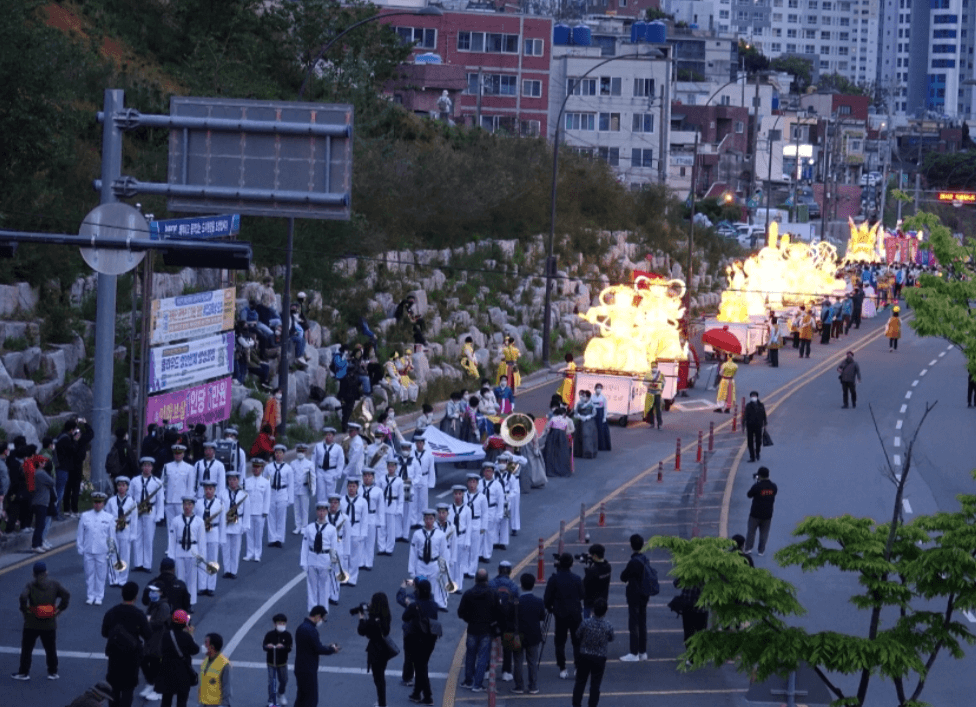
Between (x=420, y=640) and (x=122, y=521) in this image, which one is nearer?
(x=420, y=640)

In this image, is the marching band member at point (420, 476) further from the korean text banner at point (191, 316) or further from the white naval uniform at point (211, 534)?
the korean text banner at point (191, 316)

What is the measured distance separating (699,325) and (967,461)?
68.3 ft

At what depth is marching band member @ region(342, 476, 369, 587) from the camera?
846 inches

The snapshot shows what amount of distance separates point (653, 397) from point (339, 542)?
54.9ft

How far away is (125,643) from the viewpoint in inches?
613

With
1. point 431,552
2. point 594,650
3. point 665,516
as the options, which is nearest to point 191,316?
point 665,516

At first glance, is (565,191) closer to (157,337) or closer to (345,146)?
(157,337)

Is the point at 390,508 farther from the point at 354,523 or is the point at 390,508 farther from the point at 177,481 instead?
the point at 177,481

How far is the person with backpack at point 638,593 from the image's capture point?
1886cm

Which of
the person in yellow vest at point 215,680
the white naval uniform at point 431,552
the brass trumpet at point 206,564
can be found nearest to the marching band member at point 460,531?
the white naval uniform at point 431,552

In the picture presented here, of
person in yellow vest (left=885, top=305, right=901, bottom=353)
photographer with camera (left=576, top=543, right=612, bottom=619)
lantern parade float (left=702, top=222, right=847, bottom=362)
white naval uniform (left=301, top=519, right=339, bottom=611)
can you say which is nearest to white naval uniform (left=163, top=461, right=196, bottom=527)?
white naval uniform (left=301, top=519, right=339, bottom=611)

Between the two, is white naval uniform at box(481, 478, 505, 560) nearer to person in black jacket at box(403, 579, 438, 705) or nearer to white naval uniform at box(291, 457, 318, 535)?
white naval uniform at box(291, 457, 318, 535)

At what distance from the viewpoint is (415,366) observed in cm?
3741

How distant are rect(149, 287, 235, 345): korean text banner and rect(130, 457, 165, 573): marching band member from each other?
505 cm
